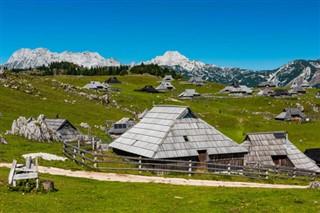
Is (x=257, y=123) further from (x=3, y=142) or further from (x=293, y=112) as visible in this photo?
(x=3, y=142)

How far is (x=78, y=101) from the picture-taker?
311ft

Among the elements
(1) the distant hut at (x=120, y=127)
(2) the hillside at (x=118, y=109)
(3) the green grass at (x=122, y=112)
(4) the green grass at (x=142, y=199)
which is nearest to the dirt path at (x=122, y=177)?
(4) the green grass at (x=142, y=199)

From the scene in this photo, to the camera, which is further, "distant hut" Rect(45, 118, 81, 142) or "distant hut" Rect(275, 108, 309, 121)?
"distant hut" Rect(275, 108, 309, 121)

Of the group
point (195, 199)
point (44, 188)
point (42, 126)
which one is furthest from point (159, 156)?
point (42, 126)

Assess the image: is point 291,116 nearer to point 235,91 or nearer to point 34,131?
point 235,91

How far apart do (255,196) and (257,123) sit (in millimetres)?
77758

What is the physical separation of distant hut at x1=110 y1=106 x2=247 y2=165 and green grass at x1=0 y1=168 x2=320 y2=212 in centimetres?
1053

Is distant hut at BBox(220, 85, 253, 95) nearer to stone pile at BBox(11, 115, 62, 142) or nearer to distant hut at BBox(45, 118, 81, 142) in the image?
distant hut at BBox(45, 118, 81, 142)

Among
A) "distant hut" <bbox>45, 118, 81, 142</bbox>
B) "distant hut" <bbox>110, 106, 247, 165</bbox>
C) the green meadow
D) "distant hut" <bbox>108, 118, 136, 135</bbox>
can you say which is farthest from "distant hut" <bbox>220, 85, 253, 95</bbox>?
"distant hut" <bbox>110, 106, 247, 165</bbox>

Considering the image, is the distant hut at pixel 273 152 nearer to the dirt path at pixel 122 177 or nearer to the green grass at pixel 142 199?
the dirt path at pixel 122 177

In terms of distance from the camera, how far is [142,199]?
21.3 metres

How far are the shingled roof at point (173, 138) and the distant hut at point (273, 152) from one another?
7971 millimetres

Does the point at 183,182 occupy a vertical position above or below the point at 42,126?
below

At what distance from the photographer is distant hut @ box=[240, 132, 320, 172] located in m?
47.8
